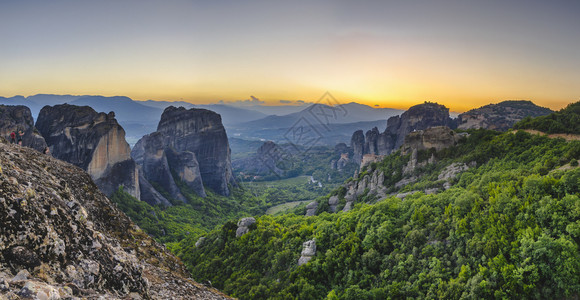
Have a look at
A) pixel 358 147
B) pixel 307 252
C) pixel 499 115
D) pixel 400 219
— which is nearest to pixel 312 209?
pixel 307 252

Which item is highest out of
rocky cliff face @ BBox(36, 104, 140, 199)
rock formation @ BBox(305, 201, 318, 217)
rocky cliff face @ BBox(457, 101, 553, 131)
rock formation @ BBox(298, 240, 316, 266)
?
rocky cliff face @ BBox(457, 101, 553, 131)

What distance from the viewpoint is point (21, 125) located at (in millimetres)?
37781

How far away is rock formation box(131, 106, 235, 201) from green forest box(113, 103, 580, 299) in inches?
1604

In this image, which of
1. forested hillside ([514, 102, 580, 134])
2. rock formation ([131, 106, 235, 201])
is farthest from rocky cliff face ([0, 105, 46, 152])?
forested hillside ([514, 102, 580, 134])

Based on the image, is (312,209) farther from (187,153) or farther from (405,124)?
(405,124)

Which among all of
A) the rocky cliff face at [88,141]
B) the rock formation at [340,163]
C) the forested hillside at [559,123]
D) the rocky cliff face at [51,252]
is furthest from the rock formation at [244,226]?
the rock formation at [340,163]

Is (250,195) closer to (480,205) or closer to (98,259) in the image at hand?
(480,205)

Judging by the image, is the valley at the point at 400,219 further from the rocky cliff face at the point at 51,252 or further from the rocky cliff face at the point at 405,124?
the rocky cliff face at the point at 405,124

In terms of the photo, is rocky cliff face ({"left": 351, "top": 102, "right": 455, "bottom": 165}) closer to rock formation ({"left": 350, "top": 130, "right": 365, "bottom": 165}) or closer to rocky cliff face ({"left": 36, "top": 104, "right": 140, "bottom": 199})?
rock formation ({"left": 350, "top": 130, "right": 365, "bottom": 165})

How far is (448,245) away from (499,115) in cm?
8977

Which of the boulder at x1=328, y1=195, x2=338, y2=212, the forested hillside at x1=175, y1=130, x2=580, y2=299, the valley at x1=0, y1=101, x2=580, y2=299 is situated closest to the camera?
the forested hillside at x1=175, y1=130, x2=580, y2=299

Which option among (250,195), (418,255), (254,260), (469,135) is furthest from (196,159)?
(418,255)

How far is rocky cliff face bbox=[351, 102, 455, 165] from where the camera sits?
9144 cm

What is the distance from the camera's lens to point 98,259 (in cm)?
609
